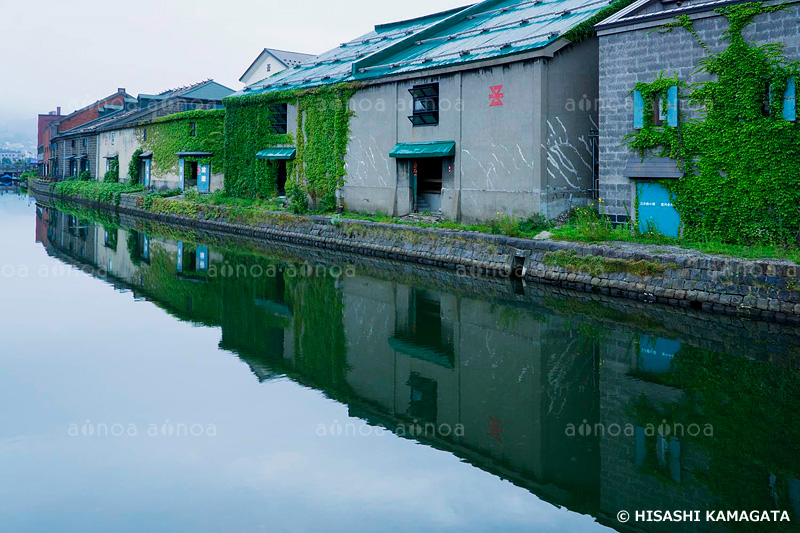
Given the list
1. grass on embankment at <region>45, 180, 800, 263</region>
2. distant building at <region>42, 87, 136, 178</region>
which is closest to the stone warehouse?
grass on embankment at <region>45, 180, 800, 263</region>

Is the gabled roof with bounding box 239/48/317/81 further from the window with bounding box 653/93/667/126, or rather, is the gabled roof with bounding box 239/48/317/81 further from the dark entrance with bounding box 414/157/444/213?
the window with bounding box 653/93/667/126

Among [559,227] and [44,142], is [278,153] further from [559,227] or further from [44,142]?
[44,142]

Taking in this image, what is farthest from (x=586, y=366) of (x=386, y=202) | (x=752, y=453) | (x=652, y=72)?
(x=386, y=202)

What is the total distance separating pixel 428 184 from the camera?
80.8ft

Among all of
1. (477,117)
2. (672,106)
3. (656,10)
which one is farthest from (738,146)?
(477,117)

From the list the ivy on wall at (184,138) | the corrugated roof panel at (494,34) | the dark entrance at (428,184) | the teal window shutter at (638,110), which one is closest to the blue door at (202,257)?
the dark entrance at (428,184)

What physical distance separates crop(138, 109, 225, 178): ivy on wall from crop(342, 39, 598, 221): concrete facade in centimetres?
1849

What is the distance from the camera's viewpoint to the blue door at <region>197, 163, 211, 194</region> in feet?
126

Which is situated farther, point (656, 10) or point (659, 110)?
point (656, 10)

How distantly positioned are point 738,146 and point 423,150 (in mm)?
10000

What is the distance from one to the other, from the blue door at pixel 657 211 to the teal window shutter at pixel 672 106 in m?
1.49

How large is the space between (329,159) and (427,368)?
1793cm

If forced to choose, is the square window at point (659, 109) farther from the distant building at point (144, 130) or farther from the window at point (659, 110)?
the distant building at point (144, 130)

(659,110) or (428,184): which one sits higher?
(659,110)
